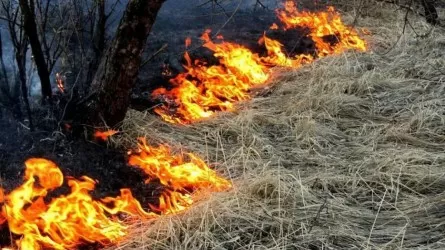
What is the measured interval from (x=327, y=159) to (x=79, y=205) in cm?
212

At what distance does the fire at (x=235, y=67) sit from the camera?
17.4 feet

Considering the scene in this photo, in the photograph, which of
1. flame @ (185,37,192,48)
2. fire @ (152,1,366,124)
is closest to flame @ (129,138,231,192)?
fire @ (152,1,366,124)

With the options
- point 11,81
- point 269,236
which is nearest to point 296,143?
point 269,236

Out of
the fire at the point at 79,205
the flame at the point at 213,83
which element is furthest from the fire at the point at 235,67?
the fire at the point at 79,205

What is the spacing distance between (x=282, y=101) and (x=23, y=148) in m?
2.79

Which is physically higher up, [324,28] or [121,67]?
[121,67]

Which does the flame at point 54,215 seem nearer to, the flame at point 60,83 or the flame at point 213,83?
the flame at point 60,83

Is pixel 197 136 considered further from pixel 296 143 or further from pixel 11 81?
pixel 11 81

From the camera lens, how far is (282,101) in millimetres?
5492

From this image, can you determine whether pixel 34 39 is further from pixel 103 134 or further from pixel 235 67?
pixel 235 67

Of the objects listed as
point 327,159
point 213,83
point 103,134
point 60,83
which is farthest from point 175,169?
point 213,83

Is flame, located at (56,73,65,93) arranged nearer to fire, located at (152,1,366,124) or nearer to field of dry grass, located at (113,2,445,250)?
field of dry grass, located at (113,2,445,250)

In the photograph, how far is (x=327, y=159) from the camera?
434 cm

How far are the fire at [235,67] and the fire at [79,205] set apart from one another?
110 centimetres
